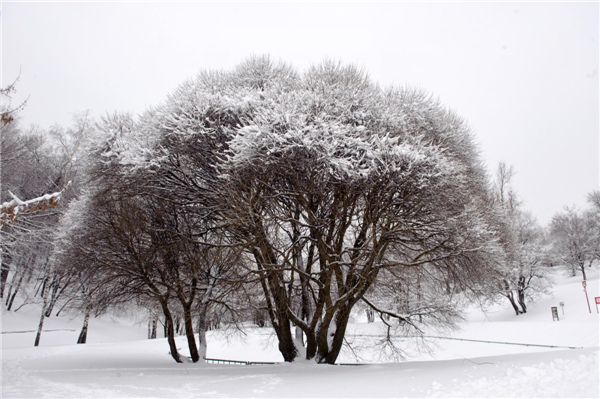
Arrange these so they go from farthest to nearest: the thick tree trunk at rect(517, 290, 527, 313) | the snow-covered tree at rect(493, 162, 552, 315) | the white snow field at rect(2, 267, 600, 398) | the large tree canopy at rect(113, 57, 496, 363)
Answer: the thick tree trunk at rect(517, 290, 527, 313), the snow-covered tree at rect(493, 162, 552, 315), the large tree canopy at rect(113, 57, 496, 363), the white snow field at rect(2, 267, 600, 398)

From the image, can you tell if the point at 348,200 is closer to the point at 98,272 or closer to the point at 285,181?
the point at 285,181

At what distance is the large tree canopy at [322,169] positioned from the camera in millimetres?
8359

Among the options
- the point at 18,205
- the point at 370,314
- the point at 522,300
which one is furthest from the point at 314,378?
the point at 522,300

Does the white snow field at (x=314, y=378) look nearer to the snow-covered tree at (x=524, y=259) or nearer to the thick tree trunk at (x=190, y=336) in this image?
the thick tree trunk at (x=190, y=336)

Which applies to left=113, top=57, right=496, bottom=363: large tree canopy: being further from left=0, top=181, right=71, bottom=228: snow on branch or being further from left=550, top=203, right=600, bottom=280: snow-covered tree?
left=550, top=203, right=600, bottom=280: snow-covered tree

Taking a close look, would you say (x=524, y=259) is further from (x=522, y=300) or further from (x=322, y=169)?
(x=322, y=169)

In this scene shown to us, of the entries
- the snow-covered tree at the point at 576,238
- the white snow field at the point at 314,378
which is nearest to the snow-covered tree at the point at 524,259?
the snow-covered tree at the point at 576,238

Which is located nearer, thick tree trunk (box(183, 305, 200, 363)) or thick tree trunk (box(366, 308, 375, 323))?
thick tree trunk (box(183, 305, 200, 363))

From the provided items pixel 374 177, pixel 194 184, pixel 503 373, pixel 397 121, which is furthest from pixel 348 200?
pixel 503 373

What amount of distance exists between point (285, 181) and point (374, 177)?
2.44m

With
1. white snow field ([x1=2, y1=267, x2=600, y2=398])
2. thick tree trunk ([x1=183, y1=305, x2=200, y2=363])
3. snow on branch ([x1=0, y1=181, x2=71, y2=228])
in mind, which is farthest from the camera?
thick tree trunk ([x1=183, y1=305, x2=200, y2=363])

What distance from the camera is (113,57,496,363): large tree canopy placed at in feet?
27.4

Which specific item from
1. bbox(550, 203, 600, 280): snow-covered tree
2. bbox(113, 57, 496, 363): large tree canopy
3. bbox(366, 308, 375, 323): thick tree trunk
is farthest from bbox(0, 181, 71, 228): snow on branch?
bbox(550, 203, 600, 280): snow-covered tree

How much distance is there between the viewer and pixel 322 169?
28.0 feet
